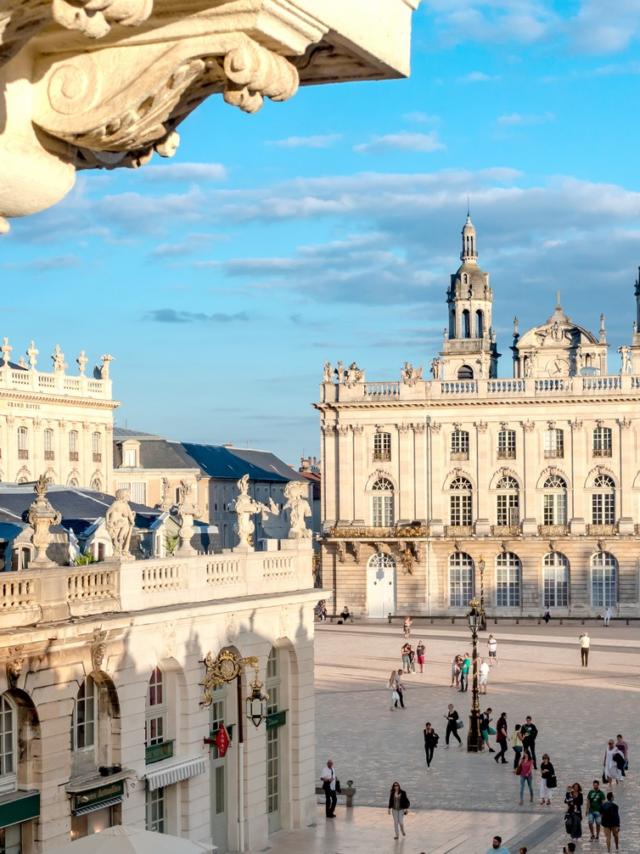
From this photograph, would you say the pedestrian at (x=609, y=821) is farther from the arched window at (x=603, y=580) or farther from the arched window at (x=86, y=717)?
the arched window at (x=603, y=580)

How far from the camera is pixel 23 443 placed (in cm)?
8838

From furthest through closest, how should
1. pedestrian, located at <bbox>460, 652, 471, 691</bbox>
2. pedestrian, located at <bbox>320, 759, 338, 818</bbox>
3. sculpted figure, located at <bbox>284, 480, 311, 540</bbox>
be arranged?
pedestrian, located at <bbox>460, 652, 471, 691</bbox> < sculpted figure, located at <bbox>284, 480, 311, 540</bbox> < pedestrian, located at <bbox>320, 759, 338, 818</bbox>

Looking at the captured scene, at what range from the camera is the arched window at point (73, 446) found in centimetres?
9344

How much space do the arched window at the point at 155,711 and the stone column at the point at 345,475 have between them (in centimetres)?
6558

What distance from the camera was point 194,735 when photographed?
27594 millimetres

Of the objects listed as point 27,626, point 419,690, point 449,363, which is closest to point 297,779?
point 27,626

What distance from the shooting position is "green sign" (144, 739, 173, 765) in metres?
26.2

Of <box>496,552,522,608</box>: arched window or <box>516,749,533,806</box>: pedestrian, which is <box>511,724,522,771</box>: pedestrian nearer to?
<box>516,749,533,806</box>: pedestrian

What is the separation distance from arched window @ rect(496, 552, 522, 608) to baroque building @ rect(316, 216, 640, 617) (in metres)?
0.06

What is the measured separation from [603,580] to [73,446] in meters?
32.5

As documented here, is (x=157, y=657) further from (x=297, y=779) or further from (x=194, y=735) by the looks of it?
(x=297, y=779)

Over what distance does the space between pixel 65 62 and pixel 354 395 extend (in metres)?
88.6

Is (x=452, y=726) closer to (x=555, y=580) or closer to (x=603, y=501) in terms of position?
(x=555, y=580)

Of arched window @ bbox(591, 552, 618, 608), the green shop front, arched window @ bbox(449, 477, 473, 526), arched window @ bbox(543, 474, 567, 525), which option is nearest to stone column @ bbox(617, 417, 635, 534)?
arched window @ bbox(591, 552, 618, 608)
